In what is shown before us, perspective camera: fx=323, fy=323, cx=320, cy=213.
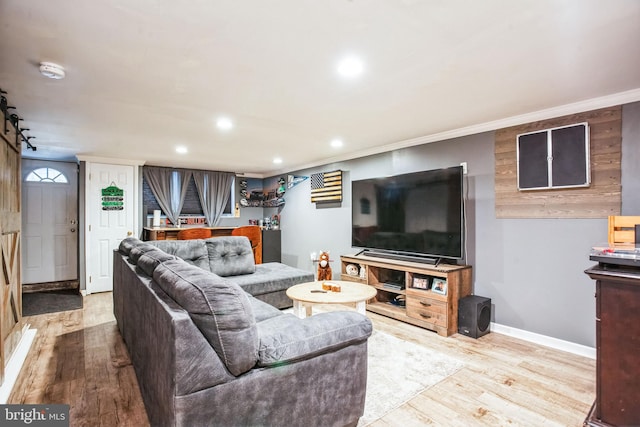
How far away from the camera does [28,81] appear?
7.38ft

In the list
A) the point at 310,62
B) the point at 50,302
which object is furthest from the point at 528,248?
the point at 50,302

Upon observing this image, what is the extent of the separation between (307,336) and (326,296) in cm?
134

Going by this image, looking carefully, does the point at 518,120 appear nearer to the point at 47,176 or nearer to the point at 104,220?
the point at 104,220

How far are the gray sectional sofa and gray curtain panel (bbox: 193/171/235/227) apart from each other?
15.7 feet

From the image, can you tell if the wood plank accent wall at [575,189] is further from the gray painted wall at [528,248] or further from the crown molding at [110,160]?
the crown molding at [110,160]

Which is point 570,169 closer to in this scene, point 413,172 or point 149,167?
point 413,172

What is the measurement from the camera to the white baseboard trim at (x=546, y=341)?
2789 mm

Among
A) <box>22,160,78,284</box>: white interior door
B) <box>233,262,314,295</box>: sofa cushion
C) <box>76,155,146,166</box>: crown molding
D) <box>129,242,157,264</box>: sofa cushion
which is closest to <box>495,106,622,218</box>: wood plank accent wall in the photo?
<box>233,262,314,295</box>: sofa cushion

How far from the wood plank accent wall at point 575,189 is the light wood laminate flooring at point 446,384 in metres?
1.27

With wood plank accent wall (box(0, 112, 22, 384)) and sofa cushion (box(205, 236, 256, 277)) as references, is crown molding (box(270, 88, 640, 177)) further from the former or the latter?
wood plank accent wall (box(0, 112, 22, 384))

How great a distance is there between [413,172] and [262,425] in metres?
3.20

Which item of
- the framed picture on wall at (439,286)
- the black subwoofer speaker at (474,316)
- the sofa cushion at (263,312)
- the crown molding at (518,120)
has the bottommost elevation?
the black subwoofer speaker at (474,316)

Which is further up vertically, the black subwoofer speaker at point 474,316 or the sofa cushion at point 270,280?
the sofa cushion at point 270,280

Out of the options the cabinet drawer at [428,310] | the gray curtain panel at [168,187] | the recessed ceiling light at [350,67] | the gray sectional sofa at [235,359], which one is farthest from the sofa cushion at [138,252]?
the gray curtain panel at [168,187]
